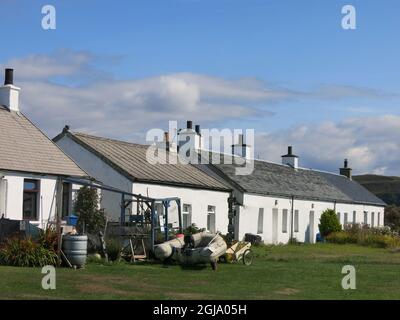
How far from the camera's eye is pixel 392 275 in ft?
74.1

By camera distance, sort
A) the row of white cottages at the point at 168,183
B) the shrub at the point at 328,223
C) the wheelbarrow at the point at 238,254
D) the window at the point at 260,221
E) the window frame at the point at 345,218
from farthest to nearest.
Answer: the window frame at the point at 345,218, the shrub at the point at 328,223, the window at the point at 260,221, the row of white cottages at the point at 168,183, the wheelbarrow at the point at 238,254

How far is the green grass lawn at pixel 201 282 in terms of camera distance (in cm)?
1631

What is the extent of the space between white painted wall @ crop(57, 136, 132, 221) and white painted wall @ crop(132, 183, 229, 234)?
908mm

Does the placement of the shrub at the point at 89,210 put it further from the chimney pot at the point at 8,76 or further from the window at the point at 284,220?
the window at the point at 284,220

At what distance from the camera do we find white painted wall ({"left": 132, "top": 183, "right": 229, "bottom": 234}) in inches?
1351

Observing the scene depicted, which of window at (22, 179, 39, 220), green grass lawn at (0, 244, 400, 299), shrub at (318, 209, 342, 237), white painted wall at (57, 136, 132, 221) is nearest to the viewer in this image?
green grass lawn at (0, 244, 400, 299)

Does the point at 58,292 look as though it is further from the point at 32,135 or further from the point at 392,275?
the point at 32,135

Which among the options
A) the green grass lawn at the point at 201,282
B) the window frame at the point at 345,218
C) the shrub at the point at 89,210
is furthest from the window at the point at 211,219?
the window frame at the point at 345,218

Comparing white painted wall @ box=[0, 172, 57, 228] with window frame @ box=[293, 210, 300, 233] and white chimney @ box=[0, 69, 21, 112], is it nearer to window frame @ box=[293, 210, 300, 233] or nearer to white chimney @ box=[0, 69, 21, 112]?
white chimney @ box=[0, 69, 21, 112]

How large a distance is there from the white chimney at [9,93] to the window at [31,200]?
15.6 feet

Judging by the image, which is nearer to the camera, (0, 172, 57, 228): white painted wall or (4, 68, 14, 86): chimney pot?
(0, 172, 57, 228): white painted wall

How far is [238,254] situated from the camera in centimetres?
2620

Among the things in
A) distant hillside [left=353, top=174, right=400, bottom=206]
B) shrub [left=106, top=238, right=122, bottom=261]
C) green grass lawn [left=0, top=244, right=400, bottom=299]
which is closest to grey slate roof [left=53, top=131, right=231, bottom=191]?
shrub [left=106, top=238, right=122, bottom=261]
